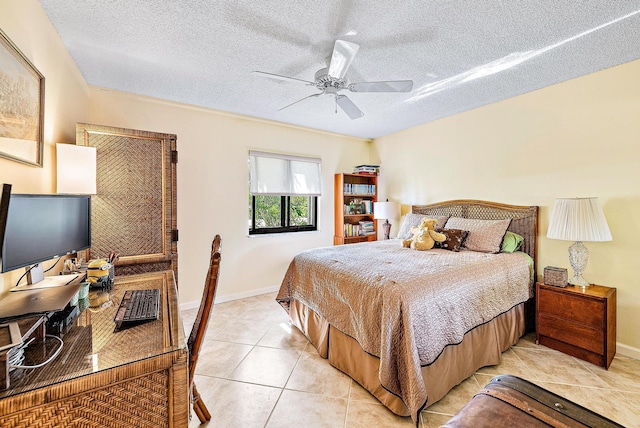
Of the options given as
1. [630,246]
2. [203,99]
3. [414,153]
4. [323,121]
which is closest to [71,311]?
[203,99]

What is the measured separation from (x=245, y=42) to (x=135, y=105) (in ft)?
5.78

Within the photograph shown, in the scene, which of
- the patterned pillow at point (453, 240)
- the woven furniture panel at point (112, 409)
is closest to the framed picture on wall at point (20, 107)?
the woven furniture panel at point (112, 409)

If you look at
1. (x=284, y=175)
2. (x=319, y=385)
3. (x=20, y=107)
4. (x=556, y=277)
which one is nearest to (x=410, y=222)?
(x=556, y=277)

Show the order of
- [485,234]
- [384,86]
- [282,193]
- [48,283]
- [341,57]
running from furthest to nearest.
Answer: [282,193] < [485,234] < [384,86] < [341,57] < [48,283]

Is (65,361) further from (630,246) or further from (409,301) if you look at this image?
(630,246)

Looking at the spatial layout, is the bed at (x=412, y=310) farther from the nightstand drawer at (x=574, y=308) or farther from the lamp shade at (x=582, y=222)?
the lamp shade at (x=582, y=222)

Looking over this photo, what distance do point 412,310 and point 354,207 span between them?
3.13 m

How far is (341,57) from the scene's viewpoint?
186 cm

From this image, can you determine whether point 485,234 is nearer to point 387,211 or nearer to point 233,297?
point 387,211

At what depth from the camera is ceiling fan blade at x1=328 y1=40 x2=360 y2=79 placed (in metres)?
1.73

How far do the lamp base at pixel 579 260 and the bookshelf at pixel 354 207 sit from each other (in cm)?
264

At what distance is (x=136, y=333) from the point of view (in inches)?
40.2

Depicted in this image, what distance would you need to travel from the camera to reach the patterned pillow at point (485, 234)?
9.17 feet

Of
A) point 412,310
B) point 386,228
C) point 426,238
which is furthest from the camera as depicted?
point 386,228
